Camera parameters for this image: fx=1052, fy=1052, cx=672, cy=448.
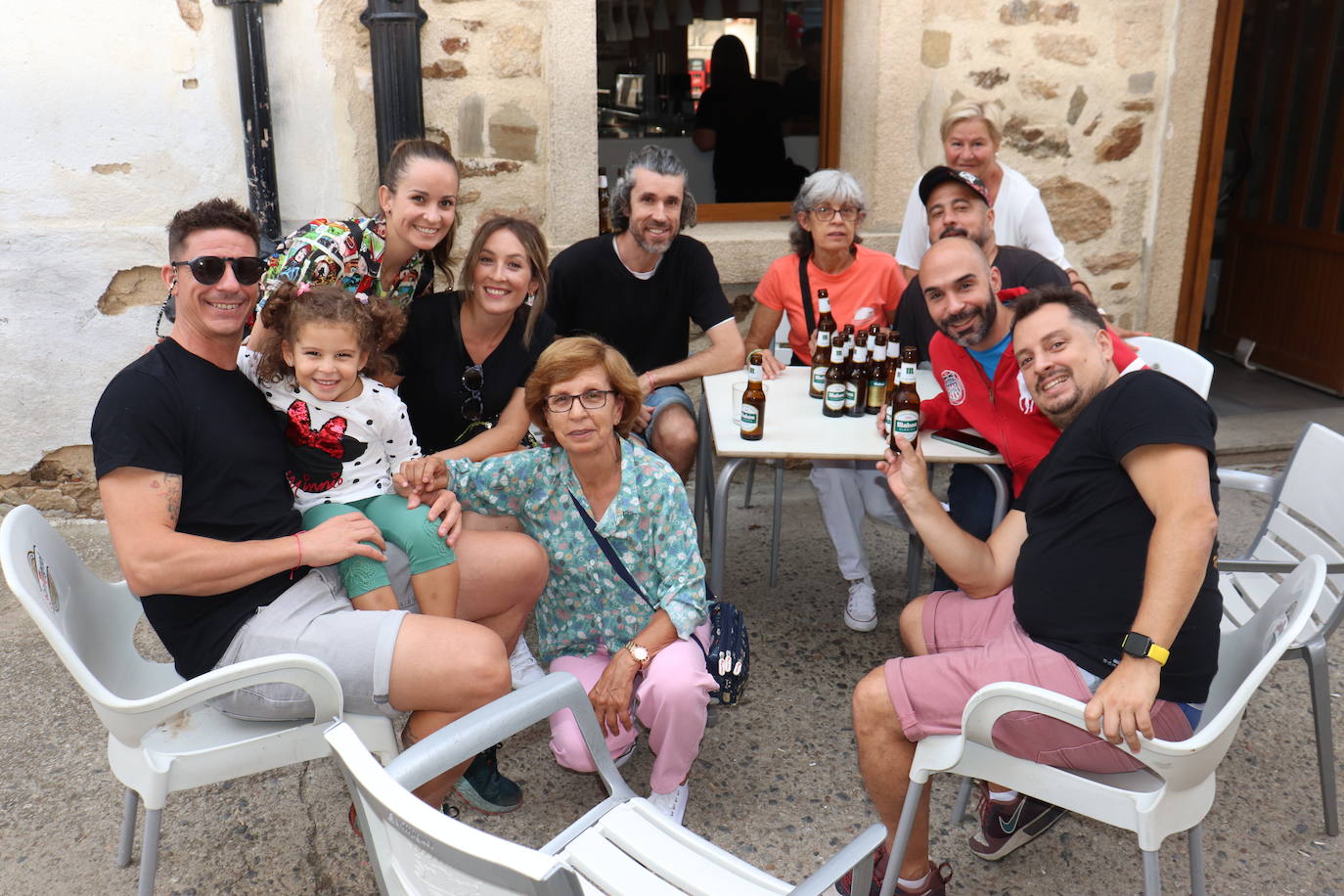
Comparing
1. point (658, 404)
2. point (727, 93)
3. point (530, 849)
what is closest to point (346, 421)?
point (530, 849)

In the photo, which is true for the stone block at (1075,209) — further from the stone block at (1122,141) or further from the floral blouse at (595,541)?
the floral blouse at (595,541)

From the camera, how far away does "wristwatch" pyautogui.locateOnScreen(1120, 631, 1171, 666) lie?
1.86 meters

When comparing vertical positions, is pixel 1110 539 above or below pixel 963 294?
below

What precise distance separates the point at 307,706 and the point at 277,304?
2.90ft

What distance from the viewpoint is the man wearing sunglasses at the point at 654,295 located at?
3.64m

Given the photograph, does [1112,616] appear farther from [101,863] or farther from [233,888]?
[101,863]

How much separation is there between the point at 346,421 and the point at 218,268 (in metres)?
0.43

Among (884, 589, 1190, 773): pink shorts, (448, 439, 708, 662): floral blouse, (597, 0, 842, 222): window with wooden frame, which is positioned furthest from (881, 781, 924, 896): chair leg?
(597, 0, 842, 222): window with wooden frame

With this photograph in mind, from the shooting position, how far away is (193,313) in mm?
2176

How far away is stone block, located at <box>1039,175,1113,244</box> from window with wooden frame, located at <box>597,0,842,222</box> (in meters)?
0.98

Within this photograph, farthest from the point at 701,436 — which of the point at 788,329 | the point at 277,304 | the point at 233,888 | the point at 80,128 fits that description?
the point at 80,128

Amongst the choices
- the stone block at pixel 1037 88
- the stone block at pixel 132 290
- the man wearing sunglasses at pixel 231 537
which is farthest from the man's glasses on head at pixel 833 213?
the stone block at pixel 132 290

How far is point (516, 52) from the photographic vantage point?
13.5 feet

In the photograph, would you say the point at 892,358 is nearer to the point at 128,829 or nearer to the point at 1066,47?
the point at 1066,47
